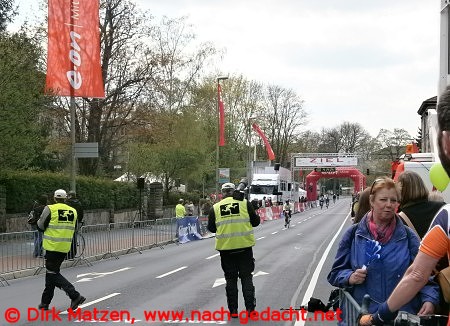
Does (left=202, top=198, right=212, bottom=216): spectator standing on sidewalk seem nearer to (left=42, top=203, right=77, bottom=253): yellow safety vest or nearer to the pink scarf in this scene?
(left=42, top=203, right=77, bottom=253): yellow safety vest

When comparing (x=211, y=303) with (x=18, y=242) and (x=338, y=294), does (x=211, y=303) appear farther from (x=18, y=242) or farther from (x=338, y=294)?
(x=18, y=242)

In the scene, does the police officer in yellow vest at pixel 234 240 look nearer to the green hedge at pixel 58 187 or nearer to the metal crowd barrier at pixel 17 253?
the metal crowd barrier at pixel 17 253

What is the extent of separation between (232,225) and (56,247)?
287 cm

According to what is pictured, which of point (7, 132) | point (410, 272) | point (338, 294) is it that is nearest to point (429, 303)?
point (410, 272)

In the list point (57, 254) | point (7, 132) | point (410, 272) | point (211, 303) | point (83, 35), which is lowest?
point (211, 303)

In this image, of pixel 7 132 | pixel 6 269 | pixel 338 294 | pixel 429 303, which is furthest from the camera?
pixel 7 132

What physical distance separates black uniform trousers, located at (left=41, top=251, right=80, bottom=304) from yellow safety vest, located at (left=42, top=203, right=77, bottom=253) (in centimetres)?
12

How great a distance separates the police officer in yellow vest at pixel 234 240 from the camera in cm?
898

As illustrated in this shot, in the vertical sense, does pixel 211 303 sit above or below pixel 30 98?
below

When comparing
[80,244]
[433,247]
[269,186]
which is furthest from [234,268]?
[269,186]

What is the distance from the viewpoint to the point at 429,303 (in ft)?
11.9

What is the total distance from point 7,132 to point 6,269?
8540 millimetres

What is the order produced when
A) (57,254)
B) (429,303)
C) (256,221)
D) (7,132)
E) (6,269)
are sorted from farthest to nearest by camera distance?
1. (7,132)
2. (6,269)
3. (57,254)
4. (256,221)
5. (429,303)

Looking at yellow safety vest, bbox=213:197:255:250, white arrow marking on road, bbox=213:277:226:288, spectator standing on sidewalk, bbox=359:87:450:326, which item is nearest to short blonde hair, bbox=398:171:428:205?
spectator standing on sidewalk, bbox=359:87:450:326
